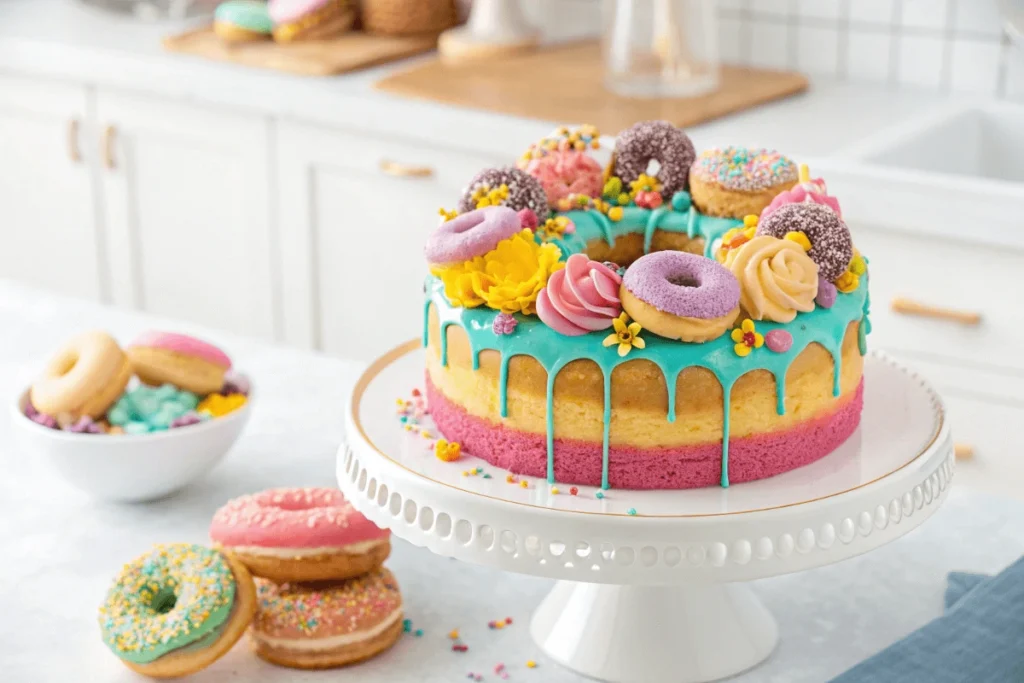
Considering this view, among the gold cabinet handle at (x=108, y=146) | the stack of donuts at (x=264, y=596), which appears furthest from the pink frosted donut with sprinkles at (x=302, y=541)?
the gold cabinet handle at (x=108, y=146)

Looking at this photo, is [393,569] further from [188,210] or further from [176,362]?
[188,210]

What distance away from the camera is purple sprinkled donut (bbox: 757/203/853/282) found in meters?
1.07

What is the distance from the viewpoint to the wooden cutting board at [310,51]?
2.53 metres

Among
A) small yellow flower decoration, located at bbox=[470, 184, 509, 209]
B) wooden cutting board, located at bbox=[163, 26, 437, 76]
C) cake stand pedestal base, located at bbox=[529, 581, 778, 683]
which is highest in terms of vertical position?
small yellow flower decoration, located at bbox=[470, 184, 509, 209]

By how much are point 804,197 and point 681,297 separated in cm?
24

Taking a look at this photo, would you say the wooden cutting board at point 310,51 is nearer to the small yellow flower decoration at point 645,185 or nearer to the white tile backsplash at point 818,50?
the white tile backsplash at point 818,50

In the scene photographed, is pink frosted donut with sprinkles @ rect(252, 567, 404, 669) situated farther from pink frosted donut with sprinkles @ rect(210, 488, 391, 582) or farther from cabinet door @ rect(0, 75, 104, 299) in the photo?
cabinet door @ rect(0, 75, 104, 299)

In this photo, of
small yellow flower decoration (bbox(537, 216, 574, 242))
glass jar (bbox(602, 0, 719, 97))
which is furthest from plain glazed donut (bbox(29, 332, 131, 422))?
glass jar (bbox(602, 0, 719, 97))

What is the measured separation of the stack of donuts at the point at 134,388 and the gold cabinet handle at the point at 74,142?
1655 mm

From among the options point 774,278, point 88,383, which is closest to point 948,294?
point 774,278

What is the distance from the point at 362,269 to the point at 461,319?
1510 mm

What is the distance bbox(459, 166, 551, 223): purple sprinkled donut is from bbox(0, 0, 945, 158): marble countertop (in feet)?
3.20

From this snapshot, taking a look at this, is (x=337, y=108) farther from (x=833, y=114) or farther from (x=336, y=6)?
(x=833, y=114)

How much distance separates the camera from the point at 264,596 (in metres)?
1.10
